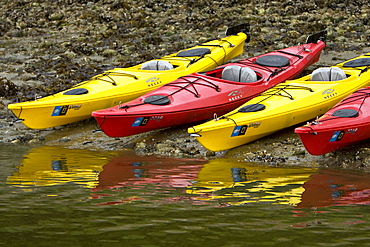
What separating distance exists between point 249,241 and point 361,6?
1218 centimetres

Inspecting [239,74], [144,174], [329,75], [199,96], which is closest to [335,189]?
[144,174]

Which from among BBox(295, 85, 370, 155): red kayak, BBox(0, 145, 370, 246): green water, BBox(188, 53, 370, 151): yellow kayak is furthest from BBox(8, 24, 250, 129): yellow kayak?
BBox(295, 85, 370, 155): red kayak

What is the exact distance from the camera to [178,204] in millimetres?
5566

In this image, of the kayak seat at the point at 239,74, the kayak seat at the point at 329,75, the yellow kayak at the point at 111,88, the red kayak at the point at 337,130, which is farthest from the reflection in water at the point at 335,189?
the yellow kayak at the point at 111,88

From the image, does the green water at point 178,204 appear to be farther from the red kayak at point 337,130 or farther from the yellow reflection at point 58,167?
the red kayak at point 337,130

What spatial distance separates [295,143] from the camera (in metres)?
8.48

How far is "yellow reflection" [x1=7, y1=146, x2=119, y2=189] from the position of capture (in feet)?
21.4

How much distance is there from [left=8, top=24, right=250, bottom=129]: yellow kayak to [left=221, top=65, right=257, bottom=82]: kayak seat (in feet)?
3.05

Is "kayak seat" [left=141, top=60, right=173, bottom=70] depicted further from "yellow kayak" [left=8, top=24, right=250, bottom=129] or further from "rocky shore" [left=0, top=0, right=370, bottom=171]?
"rocky shore" [left=0, top=0, right=370, bottom=171]

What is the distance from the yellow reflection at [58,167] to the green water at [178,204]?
0.01 metres

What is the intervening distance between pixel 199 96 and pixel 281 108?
4.30 feet

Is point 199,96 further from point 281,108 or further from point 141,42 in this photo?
point 141,42

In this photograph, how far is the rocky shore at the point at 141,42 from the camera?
8.62m

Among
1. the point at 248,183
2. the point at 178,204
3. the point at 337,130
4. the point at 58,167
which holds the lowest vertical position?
the point at 337,130
